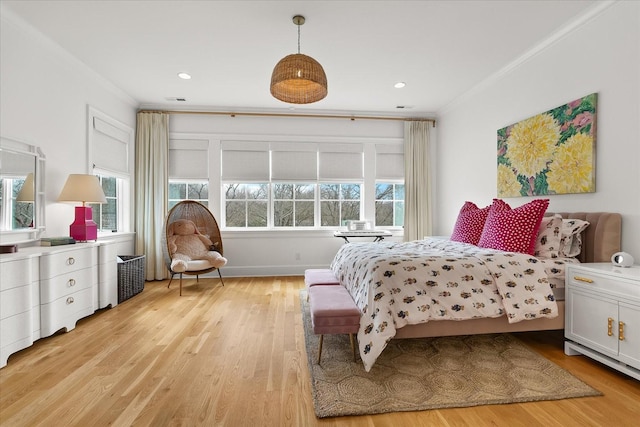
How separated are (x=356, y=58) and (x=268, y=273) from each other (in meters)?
3.46

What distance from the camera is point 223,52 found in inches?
132

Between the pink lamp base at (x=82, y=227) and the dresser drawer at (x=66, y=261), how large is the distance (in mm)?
191

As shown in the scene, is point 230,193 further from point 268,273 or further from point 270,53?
point 270,53

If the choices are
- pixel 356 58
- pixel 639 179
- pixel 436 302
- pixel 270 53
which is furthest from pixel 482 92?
pixel 436 302

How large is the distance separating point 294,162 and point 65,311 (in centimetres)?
358

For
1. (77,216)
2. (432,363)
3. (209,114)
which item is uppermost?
(209,114)

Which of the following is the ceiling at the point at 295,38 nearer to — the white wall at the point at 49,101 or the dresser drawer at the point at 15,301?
the white wall at the point at 49,101

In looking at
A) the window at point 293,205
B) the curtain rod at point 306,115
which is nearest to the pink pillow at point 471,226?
the curtain rod at point 306,115

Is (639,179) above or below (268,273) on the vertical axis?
above

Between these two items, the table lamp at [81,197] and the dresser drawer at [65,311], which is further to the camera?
the table lamp at [81,197]

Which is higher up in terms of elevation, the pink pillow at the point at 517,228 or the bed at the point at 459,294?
the pink pillow at the point at 517,228

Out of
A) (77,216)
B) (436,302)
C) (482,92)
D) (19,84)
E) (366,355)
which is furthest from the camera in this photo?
(482,92)

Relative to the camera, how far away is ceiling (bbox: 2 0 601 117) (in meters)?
2.62

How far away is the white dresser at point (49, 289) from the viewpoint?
2.27 meters
